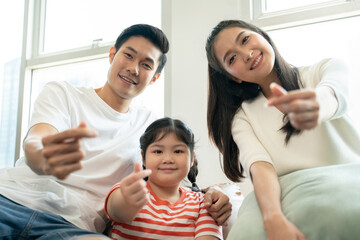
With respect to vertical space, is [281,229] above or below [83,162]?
below

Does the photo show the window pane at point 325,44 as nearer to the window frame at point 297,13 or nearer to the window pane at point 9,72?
the window frame at point 297,13

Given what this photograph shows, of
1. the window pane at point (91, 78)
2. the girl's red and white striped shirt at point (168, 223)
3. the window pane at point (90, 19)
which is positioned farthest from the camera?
the window pane at point (90, 19)

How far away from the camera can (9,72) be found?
264cm

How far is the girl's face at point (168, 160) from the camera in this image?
1.17 metres

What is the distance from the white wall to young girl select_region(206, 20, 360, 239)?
1.79ft

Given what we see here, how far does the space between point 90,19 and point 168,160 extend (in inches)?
68.2

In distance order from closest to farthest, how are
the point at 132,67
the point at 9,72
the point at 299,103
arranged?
the point at 299,103 → the point at 132,67 → the point at 9,72

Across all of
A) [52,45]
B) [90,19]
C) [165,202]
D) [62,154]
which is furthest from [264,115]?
[52,45]

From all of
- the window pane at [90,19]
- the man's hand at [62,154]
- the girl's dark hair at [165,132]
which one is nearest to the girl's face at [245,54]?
the girl's dark hair at [165,132]

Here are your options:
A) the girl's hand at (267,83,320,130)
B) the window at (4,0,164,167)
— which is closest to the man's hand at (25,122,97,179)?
the girl's hand at (267,83,320,130)

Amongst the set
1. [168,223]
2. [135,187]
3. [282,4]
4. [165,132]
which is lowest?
[168,223]

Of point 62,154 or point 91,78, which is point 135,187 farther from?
point 91,78

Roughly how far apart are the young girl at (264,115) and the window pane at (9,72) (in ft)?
6.02

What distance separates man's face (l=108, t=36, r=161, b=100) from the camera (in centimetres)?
137
